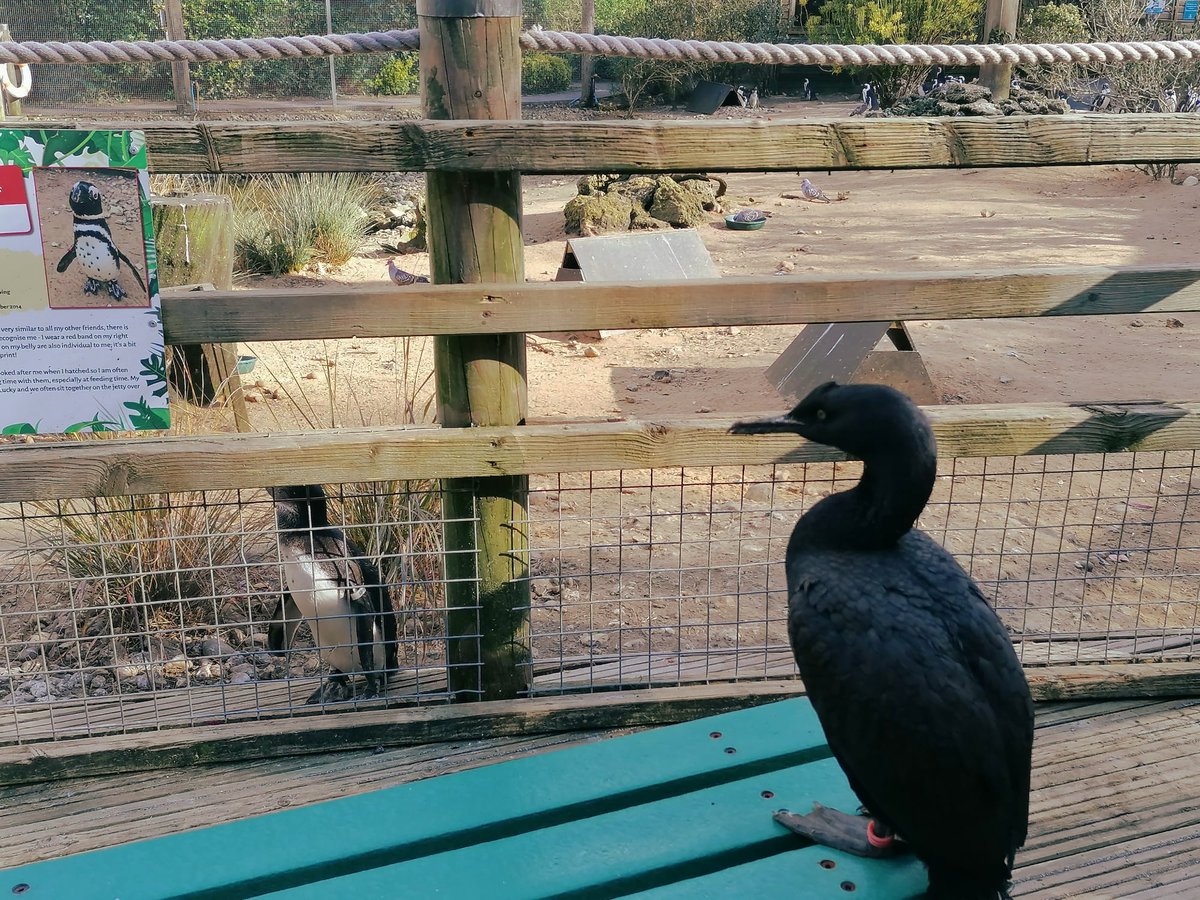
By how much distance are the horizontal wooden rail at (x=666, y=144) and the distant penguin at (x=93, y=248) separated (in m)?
0.15

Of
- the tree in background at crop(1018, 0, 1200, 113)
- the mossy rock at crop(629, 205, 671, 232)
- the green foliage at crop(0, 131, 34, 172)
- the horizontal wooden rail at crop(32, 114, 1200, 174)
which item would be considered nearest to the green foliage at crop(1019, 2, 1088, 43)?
the tree in background at crop(1018, 0, 1200, 113)

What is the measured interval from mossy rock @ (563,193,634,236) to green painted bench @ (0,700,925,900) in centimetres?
946

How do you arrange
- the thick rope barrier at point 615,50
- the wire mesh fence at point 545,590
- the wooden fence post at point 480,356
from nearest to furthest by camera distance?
the wooden fence post at point 480,356 → the thick rope barrier at point 615,50 → the wire mesh fence at point 545,590

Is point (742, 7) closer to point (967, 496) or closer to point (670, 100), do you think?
point (670, 100)

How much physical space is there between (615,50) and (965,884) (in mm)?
2229

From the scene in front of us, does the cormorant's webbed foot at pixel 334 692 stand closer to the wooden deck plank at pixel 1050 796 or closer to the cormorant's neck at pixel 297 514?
the wooden deck plank at pixel 1050 796

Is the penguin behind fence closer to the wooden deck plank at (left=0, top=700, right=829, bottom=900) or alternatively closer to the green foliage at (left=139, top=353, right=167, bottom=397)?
the green foliage at (left=139, top=353, right=167, bottom=397)

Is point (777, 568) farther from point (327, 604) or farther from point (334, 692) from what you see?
point (334, 692)

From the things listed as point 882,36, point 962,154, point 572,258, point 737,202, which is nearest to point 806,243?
point 737,202

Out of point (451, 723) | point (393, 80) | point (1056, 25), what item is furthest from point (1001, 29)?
point (451, 723)

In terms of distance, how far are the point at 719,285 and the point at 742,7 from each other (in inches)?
894

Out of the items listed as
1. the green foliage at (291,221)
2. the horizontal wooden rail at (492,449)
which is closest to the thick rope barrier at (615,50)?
the horizontal wooden rail at (492,449)

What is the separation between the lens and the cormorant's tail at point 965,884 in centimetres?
186

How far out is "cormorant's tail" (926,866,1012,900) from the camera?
1863 millimetres
